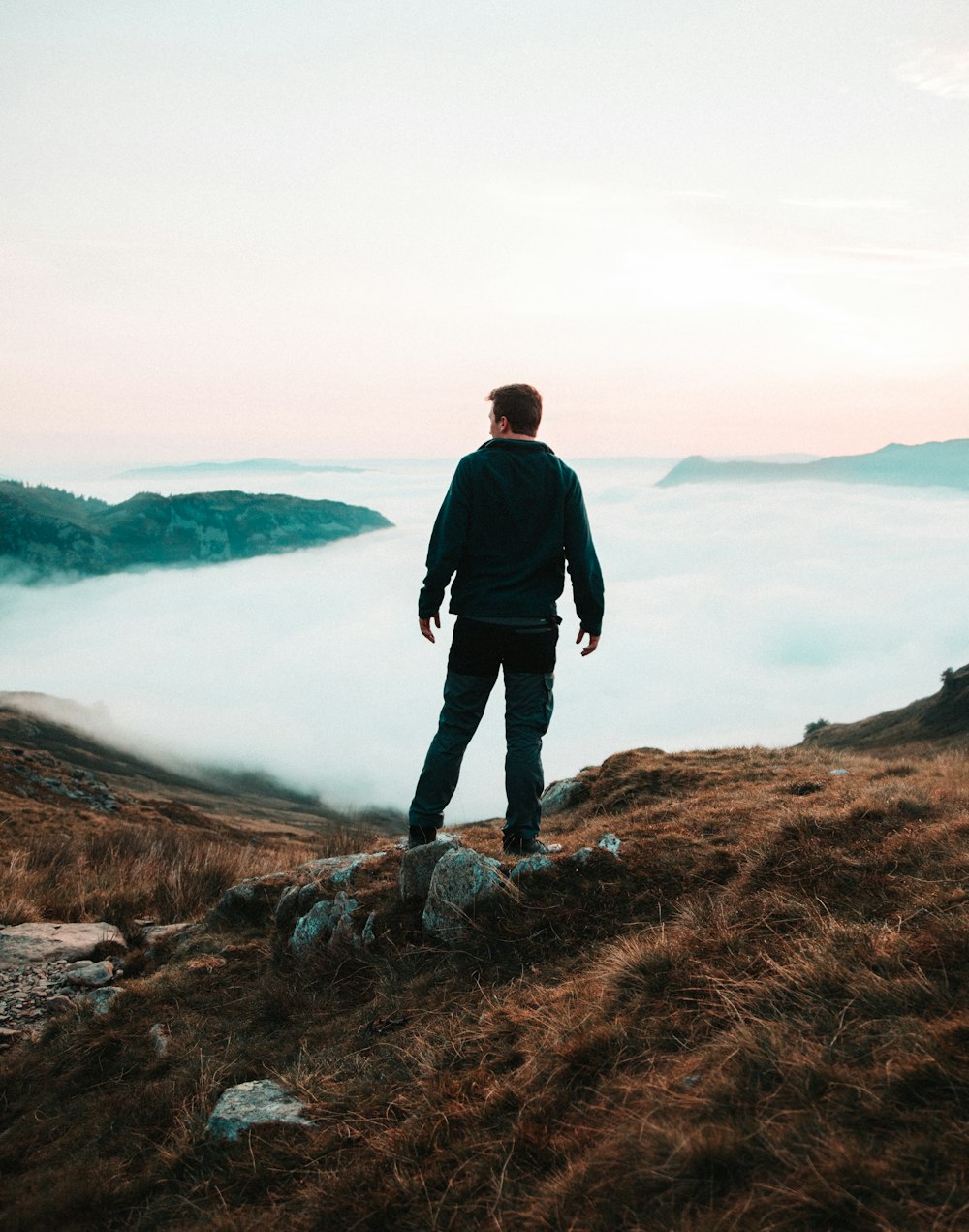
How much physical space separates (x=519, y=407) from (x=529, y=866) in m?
3.54

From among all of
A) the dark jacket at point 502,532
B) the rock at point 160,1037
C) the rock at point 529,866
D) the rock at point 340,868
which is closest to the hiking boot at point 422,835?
the rock at point 340,868

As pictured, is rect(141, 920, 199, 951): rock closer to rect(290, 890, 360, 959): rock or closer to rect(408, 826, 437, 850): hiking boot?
rect(290, 890, 360, 959): rock

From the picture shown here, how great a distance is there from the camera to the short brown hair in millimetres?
6219

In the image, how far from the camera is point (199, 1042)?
4.46m

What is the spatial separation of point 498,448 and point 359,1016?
4153 millimetres

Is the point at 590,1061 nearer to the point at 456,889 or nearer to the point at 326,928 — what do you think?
the point at 456,889

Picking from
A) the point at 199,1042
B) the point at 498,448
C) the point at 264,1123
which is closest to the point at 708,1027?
the point at 264,1123

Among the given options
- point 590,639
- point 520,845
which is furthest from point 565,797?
point 590,639

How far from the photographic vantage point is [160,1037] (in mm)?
4520

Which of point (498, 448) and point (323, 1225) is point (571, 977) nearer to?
point (323, 1225)

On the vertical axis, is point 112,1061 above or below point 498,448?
below

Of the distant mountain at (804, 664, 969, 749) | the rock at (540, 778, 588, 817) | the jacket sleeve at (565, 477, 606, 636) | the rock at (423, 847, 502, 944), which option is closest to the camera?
the rock at (423, 847, 502, 944)

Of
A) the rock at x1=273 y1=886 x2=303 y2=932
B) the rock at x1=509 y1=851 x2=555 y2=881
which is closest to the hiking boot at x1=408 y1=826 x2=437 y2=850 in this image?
the rock at x1=273 y1=886 x2=303 y2=932

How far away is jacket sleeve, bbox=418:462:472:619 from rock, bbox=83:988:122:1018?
341 cm
